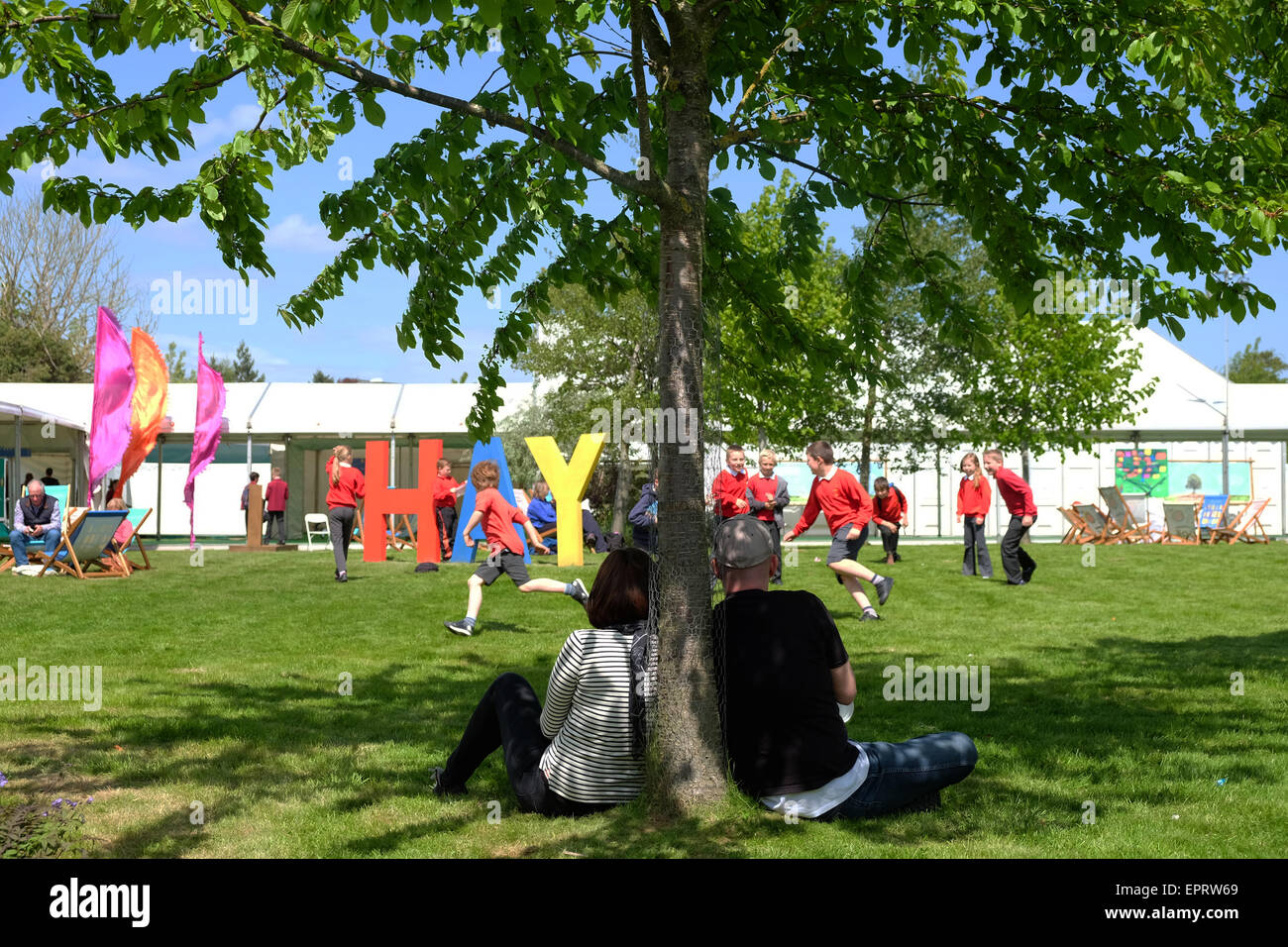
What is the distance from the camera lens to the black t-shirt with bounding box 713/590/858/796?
4.30 metres

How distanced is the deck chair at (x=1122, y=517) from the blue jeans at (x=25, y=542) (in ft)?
67.3

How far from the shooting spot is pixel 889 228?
21.4ft

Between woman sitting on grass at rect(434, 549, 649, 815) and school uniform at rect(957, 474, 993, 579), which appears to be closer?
woman sitting on grass at rect(434, 549, 649, 815)

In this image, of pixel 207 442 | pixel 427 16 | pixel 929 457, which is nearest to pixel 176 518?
pixel 207 442

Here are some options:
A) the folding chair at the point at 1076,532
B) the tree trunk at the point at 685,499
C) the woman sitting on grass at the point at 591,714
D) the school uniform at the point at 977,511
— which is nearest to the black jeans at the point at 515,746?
the woman sitting on grass at the point at 591,714

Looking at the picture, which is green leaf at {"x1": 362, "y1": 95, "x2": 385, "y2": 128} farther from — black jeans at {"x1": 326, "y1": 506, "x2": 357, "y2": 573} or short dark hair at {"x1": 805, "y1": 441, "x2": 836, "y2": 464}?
black jeans at {"x1": 326, "y1": 506, "x2": 357, "y2": 573}

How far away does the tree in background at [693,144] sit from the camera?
448 centimetres

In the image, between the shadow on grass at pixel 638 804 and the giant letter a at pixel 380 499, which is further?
the giant letter a at pixel 380 499

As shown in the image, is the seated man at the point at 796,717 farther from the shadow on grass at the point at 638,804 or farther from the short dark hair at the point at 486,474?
the short dark hair at the point at 486,474

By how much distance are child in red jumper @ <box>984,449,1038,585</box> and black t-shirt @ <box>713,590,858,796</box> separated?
36.1 feet

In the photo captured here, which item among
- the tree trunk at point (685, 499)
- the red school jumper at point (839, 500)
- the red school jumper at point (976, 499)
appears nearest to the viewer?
the tree trunk at point (685, 499)

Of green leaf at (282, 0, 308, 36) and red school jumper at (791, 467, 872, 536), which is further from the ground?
green leaf at (282, 0, 308, 36)

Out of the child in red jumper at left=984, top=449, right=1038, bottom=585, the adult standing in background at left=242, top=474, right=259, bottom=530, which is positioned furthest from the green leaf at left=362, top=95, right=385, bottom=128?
the adult standing in background at left=242, top=474, right=259, bottom=530

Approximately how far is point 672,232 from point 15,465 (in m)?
19.9
